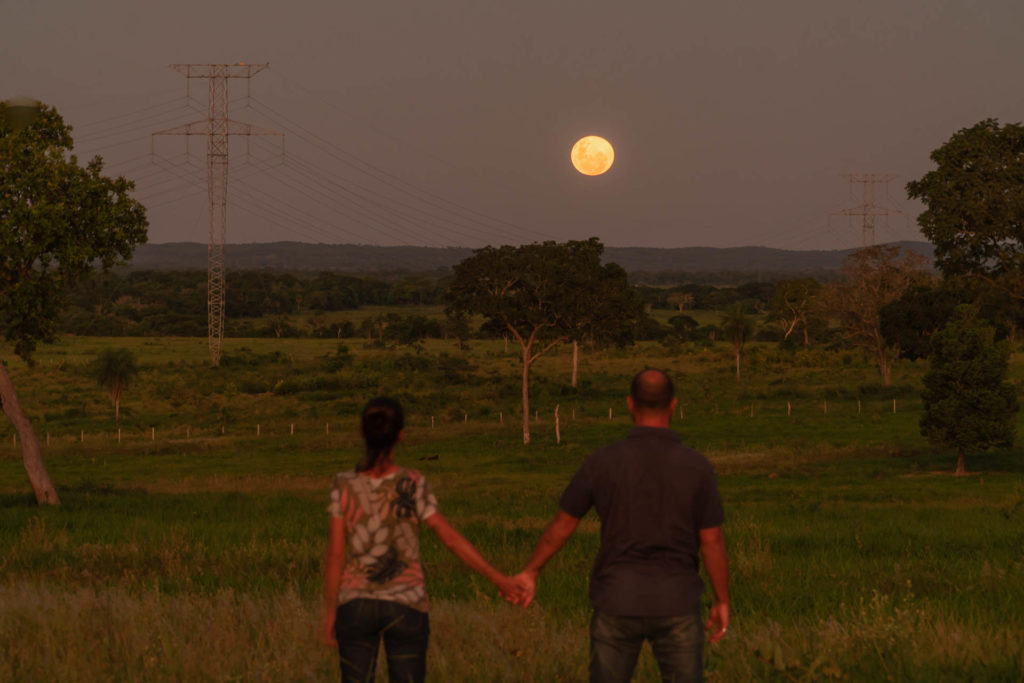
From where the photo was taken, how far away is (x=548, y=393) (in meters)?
72.9

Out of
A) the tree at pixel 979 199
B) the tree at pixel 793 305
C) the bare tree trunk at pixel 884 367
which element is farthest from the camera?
the tree at pixel 793 305

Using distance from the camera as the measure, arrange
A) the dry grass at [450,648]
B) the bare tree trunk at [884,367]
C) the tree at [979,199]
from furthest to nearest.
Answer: the bare tree trunk at [884,367] → the tree at [979,199] → the dry grass at [450,648]

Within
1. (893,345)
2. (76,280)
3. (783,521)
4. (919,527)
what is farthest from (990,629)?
(893,345)

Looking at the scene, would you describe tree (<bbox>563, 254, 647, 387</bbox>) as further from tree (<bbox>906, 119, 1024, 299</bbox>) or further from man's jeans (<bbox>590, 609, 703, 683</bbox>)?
man's jeans (<bbox>590, 609, 703, 683</bbox>)

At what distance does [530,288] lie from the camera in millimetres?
54000

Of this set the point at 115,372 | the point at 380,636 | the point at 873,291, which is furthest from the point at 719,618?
the point at 873,291

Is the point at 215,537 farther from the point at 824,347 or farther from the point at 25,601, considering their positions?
the point at 824,347

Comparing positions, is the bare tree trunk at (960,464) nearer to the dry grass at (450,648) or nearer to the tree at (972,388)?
the tree at (972,388)

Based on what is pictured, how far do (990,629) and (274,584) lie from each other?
748 cm

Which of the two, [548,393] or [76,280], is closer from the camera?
[76,280]

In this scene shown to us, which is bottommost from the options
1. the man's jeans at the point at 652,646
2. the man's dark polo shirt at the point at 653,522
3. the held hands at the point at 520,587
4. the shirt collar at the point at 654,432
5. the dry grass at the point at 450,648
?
Answer: the dry grass at the point at 450,648

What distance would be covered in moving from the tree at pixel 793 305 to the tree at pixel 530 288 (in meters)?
71.7

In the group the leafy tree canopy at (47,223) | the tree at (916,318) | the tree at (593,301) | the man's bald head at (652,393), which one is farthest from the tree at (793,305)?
the man's bald head at (652,393)

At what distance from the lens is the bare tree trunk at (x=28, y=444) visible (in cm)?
2198
